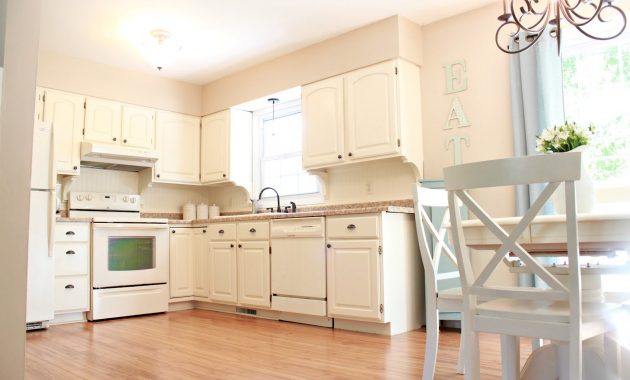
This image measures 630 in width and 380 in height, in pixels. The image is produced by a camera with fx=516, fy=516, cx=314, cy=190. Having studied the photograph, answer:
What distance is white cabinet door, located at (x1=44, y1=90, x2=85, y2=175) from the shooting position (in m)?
4.74

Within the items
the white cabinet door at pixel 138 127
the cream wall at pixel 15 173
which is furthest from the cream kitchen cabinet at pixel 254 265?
Result: the cream wall at pixel 15 173

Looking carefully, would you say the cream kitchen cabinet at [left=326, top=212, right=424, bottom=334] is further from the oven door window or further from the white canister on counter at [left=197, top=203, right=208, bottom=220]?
the white canister on counter at [left=197, top=203, right=208, bottom=220]

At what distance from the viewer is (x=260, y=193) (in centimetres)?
526

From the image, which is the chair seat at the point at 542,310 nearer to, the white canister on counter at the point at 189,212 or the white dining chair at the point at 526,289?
the white dining chair at the point at 526,289

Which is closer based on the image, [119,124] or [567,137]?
[567,137]

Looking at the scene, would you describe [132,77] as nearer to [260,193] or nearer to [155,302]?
[260,193]

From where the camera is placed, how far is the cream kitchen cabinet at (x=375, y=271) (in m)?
3.65

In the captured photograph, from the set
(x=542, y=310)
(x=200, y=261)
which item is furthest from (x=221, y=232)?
(x=542, y=310)

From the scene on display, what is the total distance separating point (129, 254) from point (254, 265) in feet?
3.97

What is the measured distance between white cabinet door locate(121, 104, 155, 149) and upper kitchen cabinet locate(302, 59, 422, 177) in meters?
1.81

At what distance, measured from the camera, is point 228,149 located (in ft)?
18.2

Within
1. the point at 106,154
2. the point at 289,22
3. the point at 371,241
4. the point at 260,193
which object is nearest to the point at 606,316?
the point at 371,241

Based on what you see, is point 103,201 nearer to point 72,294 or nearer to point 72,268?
point 72,268

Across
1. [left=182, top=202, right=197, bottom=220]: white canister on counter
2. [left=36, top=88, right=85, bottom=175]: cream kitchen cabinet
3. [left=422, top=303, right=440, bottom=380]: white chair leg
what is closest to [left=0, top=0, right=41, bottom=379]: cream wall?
[left=422, top=303, right=440, bottom=380]: white chair leg
